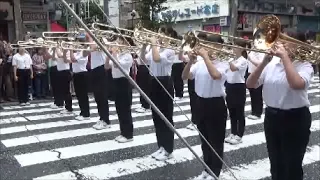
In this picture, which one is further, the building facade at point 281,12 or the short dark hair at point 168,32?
the building facade at point 281,12

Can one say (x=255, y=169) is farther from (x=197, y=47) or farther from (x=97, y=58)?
(x=97, y=58)

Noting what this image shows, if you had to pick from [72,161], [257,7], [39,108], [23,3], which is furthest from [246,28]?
[72,161]

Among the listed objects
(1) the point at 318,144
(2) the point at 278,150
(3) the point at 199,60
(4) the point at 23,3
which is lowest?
(1) the point at 318,144

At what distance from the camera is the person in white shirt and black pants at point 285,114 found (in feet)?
11.9

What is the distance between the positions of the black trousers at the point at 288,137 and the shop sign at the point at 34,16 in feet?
42.8

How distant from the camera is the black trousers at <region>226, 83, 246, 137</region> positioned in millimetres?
7031

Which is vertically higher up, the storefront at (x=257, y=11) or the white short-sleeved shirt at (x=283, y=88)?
the storefront at (x=257, y=11)

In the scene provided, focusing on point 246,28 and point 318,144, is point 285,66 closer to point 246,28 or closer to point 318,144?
point 318,144

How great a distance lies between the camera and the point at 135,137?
746cm

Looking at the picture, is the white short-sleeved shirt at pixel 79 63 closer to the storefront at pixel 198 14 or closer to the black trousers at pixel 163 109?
the black trousers at pixel 163 109

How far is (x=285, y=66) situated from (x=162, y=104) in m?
2.78

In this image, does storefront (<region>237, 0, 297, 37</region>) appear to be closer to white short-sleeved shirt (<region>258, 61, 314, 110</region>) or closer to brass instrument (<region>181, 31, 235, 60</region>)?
brass instrument (<region>181, 31, 235, 60</region>)

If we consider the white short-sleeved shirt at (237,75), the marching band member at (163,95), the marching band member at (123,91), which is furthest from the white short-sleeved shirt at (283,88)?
the marching band member at (123,91)

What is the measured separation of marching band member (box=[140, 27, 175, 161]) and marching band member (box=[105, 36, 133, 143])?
67 centimetres
